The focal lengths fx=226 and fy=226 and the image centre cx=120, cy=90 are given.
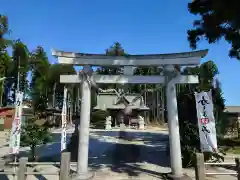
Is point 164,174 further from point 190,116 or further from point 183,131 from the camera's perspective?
point 190,116

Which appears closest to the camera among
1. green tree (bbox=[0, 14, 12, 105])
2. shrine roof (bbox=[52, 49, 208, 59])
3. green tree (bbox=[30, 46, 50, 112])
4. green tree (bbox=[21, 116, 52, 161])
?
shrine roof (bbox=[52, 49, 208, 59])

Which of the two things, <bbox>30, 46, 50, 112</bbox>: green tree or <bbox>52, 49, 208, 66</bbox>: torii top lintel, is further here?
<bbox>30, 46, 50, 112</bbox>: green tree

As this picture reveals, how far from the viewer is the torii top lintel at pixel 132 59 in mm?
8141

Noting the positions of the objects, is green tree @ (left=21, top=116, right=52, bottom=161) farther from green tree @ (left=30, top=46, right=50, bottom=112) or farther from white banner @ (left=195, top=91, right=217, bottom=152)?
green tree @ (left=30, top=46, right=50, bottom=112)

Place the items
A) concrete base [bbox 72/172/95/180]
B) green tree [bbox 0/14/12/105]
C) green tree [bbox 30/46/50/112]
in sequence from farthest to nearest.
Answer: green tree [bbox 30/46/50/112]
green tree [bbox 0/14/12/105]
concrete base [bbox 72/172/95/180]

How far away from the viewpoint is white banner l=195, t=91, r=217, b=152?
7.65 meters

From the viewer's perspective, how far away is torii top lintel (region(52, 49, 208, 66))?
8141mm

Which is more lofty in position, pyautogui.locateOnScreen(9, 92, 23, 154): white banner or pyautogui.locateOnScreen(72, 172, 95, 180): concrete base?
pyautogui.locateOnScreen(9, 92, 23, 154): white banner

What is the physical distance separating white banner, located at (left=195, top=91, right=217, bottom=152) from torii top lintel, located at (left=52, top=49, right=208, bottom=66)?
134 cm

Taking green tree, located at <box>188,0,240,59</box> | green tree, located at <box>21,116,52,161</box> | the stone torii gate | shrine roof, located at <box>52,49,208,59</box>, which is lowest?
green tree, located at <box>21,116,52,161</box>

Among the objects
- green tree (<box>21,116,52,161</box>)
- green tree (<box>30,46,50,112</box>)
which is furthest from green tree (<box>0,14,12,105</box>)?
green tree (<box>21,116,52,161</box>)

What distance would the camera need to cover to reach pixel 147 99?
5094 cm

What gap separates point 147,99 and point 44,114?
23.8 m

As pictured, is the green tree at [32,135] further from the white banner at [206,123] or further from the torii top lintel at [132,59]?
the white banner at [206,123]
